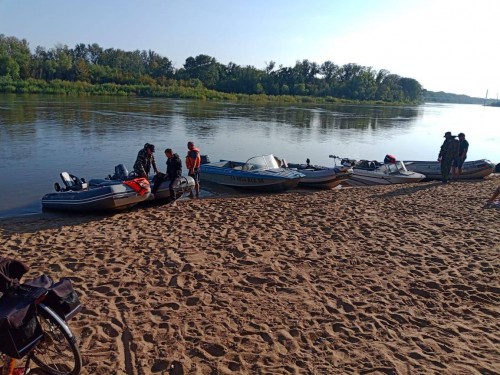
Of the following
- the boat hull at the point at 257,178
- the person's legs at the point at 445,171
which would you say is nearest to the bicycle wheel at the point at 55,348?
the boat hull at the point at 257,178

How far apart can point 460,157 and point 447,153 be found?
1.74 metres

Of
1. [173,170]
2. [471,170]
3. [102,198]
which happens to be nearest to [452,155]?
[471,170]

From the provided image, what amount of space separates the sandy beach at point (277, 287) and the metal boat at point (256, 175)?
2986mm

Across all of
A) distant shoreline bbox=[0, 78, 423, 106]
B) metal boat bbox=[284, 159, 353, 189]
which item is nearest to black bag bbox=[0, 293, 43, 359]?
metal boat bbox=[284, 159, 353, 189]

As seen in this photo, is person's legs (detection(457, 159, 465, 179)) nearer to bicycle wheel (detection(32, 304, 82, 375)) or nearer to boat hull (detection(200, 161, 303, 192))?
boat hull (detection(200, 161, 303, 192))

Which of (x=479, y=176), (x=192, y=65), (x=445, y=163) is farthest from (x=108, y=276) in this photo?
(x=192, y=65)

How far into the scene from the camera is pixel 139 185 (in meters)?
9.34

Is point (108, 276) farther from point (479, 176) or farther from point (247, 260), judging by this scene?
point (479, 176)

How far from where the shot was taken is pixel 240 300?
4945 millimetres

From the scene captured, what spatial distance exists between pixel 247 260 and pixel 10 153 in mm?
16576

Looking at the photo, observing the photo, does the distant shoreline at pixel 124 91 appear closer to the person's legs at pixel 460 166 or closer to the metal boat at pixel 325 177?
→ the metal boat at pixel 325 177

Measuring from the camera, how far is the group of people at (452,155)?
13328mm

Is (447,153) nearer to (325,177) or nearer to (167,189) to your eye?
(325,177)

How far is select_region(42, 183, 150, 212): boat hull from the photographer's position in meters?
8.98
